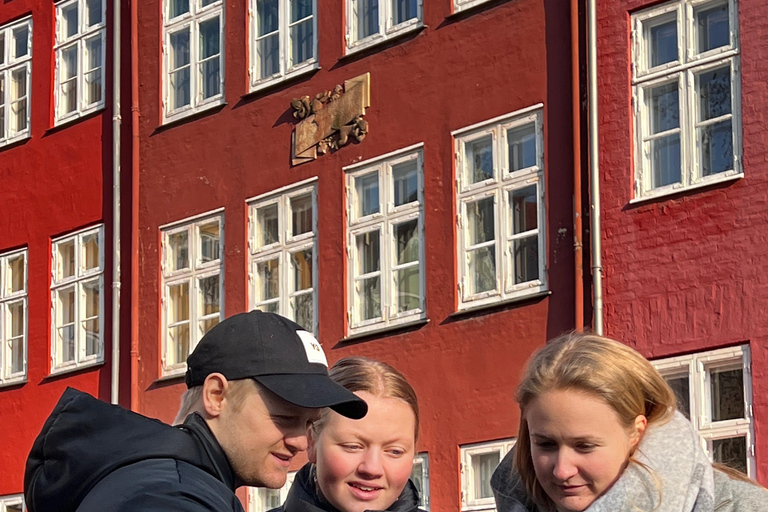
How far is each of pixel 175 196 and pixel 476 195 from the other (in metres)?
4.77

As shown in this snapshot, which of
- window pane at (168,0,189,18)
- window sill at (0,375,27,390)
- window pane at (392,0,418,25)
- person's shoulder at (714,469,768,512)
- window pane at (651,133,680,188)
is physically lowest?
person's shoulder at (714,469,768,512)

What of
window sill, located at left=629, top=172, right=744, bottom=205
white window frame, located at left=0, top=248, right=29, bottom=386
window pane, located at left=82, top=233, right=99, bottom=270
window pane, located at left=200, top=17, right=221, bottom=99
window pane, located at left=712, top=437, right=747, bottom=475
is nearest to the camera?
window pane, located at left=712, top=437, right=747, bottom=475

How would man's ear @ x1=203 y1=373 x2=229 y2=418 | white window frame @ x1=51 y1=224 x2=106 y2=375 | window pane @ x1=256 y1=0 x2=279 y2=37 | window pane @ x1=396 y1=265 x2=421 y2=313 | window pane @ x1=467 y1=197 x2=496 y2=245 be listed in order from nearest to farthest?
man's ear @ x1=203 y1=373 x2=229 y2=418 → window pane @ x1=467 y1=197 x2=496 y2=245 → window pane @ x1=396 y1=265 x2=421 y2=313 → window pane @ x1=256 y1=0 x2=279 y2=37 → white window frame @ x1=51 y1=224 x2=106 y2=375

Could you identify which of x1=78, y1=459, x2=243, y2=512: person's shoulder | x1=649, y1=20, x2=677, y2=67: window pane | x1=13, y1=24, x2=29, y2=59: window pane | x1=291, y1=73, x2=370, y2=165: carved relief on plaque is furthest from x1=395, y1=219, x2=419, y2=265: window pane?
x1=78, y1=459, x2=243, y2=512: person's shoulder

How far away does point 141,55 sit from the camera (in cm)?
2033

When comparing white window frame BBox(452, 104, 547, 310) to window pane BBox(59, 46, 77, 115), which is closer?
white window frame BBox(452, 104, 547, 310)

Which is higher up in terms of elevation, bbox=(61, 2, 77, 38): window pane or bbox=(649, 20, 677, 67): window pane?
bbox=(61, 2, 77, 38): window pane

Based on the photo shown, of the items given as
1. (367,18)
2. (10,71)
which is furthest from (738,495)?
(10,71)

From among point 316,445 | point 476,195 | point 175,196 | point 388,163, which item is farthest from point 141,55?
point 316,445

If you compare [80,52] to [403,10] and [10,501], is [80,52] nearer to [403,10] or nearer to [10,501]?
[10,501]

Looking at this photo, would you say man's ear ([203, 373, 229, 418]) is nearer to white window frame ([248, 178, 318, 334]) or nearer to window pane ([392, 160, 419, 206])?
window pane ([392, 160, 419, 206])

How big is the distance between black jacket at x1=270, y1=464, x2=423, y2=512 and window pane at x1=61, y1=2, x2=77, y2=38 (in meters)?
17.3

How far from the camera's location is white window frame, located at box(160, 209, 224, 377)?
18734 millimetres

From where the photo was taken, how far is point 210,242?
1891 cm
